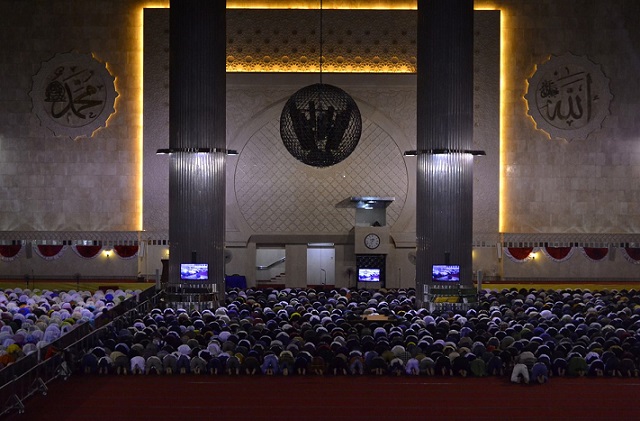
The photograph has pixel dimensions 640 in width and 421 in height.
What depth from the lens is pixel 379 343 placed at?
49.3 feet

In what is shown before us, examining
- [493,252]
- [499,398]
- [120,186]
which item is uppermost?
[120,186]

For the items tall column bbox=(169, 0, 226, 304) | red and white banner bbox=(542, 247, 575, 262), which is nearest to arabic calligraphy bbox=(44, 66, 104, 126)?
tall column bbox=(169, 0, 226, 304)

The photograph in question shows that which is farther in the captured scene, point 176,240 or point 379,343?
point 176,240

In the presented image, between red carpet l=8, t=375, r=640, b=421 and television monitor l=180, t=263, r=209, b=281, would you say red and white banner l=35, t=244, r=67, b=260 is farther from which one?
red carpet l=8, t=375, r=640, b=421

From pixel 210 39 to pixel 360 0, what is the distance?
7598 mm

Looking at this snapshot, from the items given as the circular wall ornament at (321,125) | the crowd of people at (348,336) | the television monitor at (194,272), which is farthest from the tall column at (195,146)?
the circular wall ornament at (321,125)

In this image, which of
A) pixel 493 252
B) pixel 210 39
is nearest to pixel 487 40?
pixel 493 252

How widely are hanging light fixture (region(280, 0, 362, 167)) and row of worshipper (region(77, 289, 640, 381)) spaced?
3.17 meters

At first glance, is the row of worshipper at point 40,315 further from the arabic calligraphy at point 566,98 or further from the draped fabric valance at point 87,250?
the arabic calligraphy at point 566,98

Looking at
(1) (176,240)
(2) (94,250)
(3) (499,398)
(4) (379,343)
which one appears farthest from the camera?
(2) (94,250)

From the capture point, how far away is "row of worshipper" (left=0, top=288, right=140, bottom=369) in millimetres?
14326

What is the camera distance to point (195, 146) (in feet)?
70.8

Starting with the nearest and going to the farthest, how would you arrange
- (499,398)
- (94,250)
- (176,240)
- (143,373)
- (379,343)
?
(499,398)
(143,373)
(379,343)
(176,240)
(94,250)

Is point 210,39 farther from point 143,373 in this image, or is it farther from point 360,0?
point 143,373
